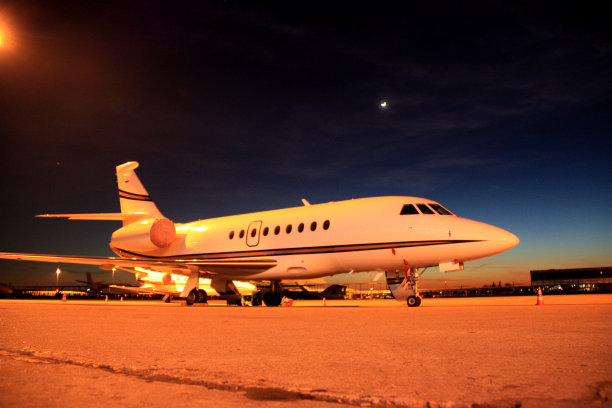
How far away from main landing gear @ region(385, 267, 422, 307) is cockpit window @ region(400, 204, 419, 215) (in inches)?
69.0

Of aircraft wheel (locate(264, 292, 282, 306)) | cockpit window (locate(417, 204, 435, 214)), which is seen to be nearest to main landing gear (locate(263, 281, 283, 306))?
aircraft wheel (locate(264, 292, 282, 306))

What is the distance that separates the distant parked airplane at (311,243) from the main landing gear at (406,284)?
3 cm

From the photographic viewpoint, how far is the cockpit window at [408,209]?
1420 centimetres

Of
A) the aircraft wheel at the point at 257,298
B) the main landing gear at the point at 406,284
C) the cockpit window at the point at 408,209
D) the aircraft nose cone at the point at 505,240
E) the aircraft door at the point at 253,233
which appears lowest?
the aircraft wheel at the point at 257,298

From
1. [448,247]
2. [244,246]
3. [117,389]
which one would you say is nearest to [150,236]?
[244,246]

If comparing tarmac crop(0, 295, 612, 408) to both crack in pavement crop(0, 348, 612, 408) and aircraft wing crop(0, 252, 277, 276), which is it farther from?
aircraft wing crop(0, 252, 277, 276)

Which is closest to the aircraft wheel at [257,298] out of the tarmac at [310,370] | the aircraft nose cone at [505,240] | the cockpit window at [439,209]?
the cockpit window at [439,209]

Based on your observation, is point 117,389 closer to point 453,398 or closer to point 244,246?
point 453,398

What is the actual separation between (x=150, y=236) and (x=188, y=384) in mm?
17906

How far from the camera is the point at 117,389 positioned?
2.46 metres

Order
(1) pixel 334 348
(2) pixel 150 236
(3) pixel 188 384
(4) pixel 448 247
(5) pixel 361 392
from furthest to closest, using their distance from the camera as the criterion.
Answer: (2) pixel 150 236 < (4) pixel 448 247 < (1) pixel 334 348 < (3) pixel 188 384 < (5) pixel 361 392

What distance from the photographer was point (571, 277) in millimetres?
69000

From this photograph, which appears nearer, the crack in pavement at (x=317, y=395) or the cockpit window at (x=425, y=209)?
the crack in pavement at (x=317, y=395)

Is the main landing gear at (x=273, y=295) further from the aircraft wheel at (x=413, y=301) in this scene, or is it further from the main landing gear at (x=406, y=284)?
the aircraft wheel at (x=413, y=301)
